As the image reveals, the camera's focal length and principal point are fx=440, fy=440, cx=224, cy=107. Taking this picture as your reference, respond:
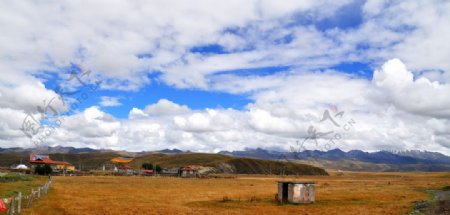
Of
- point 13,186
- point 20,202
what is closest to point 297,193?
point 20,202

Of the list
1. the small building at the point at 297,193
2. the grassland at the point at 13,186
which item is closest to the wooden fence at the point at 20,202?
the grassland at the point at 13,186

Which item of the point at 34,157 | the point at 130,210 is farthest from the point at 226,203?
the point at 34,157

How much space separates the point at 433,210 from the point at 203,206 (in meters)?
19.2

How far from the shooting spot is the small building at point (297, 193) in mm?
44062

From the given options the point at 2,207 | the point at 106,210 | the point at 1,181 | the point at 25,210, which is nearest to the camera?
the point at 2,207

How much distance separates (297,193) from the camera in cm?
4412

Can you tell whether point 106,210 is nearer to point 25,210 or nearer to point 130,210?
point 130,210

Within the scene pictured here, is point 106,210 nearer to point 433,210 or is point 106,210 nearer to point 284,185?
point 284,185

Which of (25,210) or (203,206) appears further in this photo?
(203,206)

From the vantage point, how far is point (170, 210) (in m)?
35.8

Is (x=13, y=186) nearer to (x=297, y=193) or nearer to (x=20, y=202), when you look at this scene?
(x=20, y=202)

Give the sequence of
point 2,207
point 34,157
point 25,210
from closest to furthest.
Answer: point 2,207, point 25,210, point 34,157

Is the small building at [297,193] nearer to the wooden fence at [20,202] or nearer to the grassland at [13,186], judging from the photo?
the wooden fence at [20,202]

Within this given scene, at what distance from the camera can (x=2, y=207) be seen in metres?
26.9
